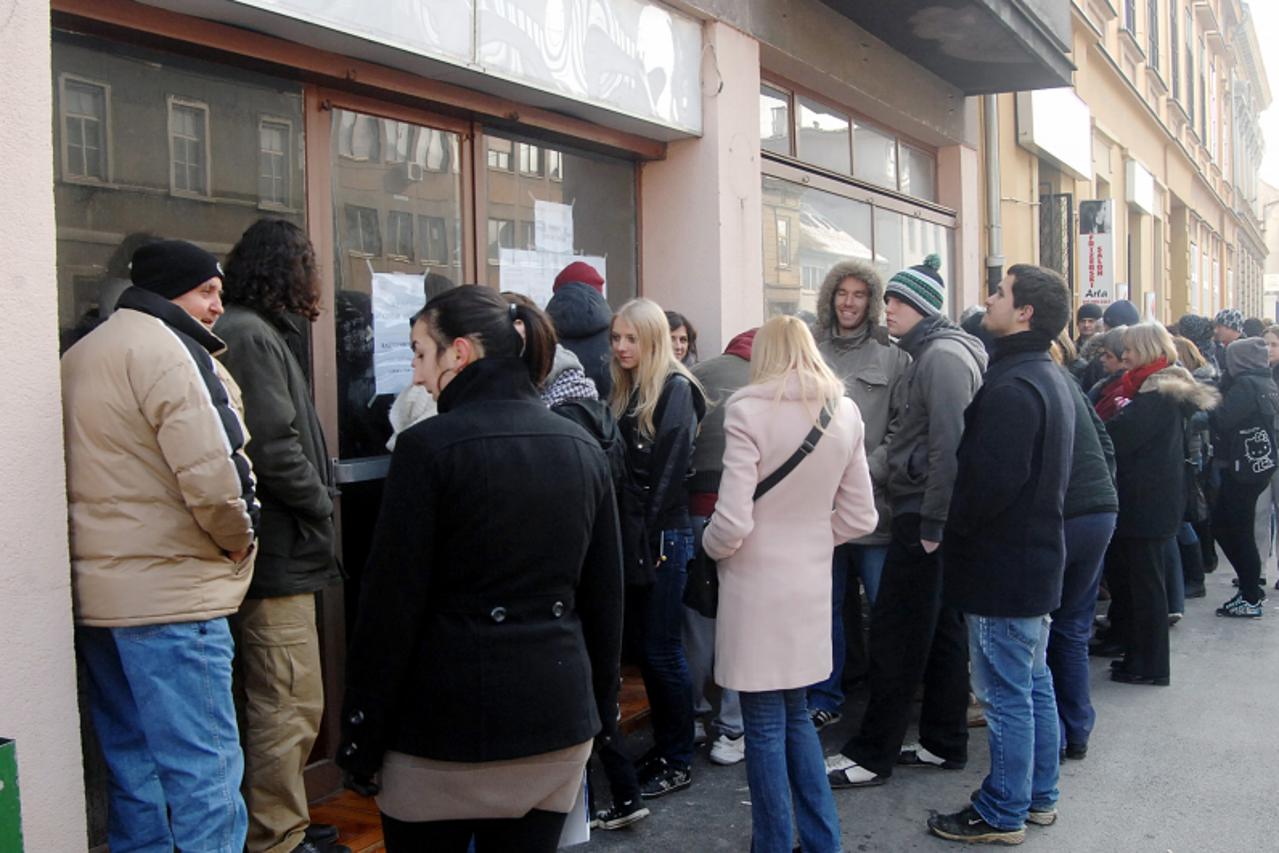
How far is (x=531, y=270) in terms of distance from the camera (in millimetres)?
5562

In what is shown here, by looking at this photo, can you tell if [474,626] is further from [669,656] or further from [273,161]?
[273,161]

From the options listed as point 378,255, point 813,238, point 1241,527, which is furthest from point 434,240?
point 1241,527

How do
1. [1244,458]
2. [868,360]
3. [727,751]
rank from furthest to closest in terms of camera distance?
[1244,458] → [868,360] → [727,751]

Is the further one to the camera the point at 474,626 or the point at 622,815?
the point at 622,815

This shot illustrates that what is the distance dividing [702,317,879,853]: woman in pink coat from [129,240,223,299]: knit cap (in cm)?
159

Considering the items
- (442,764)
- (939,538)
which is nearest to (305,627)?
(442,764)

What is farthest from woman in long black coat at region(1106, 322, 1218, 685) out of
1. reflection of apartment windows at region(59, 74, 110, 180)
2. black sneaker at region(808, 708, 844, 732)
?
reflection of apartment windows at region(59, 74, 110, 180)

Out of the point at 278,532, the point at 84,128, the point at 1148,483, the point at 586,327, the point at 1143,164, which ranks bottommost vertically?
the point at 1148,483

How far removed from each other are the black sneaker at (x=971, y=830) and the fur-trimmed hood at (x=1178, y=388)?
2.74 m

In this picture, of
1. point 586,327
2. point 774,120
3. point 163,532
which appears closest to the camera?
point 163,532

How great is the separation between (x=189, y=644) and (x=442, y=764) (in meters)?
1.04

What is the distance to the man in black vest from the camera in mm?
3916

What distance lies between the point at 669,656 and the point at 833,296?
187 centimetres

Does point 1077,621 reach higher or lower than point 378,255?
lower
